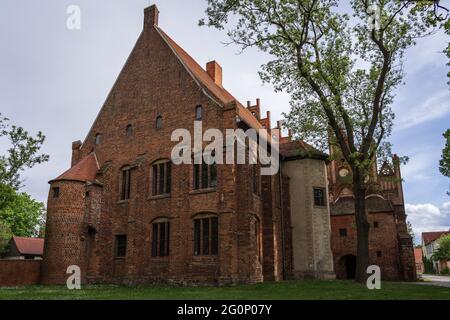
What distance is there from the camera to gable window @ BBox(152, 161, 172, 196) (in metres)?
21.9

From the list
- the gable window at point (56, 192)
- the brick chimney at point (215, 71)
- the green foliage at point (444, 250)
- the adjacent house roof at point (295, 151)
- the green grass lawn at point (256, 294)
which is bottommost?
the green grass lawn at point (256, 294)

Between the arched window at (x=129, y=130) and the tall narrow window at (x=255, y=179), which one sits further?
the arched window at (x=129, y=130)

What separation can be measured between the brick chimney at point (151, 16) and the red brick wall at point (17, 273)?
52.9ft

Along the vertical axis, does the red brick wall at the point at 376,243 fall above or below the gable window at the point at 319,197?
below

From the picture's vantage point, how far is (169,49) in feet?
78.3

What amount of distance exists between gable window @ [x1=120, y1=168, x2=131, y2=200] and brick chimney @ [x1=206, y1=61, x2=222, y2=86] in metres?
10.1

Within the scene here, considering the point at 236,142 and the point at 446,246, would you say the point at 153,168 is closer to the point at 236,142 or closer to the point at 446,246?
the point at 236,142

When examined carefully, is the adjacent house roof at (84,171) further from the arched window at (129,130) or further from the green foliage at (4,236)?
the green foliage at (4,236)

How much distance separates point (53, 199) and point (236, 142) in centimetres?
1151

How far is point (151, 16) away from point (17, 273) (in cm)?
1750

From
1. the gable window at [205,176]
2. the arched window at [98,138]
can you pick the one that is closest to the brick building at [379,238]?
the gable window at [205,176]

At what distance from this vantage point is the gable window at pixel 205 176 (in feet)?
66.3

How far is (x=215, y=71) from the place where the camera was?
30.0 meters
